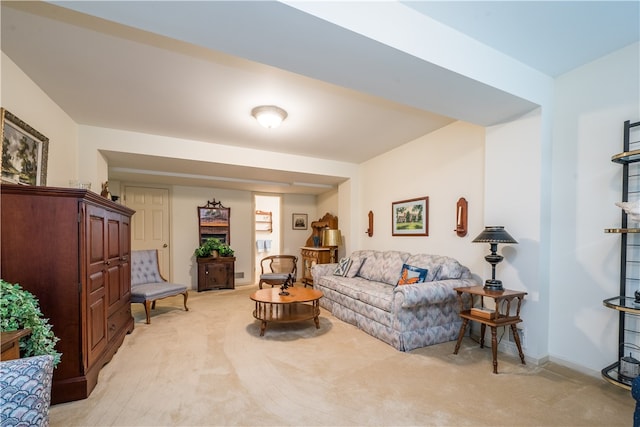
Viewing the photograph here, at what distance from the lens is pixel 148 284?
4160 mm

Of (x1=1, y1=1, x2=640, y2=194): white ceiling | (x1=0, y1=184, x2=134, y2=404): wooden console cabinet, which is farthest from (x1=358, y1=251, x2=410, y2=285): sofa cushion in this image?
(x1=0, y1=184, x2=134, y2=404): wooden console cabinet

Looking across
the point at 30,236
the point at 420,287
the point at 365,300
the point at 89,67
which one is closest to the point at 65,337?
the point at 30,236

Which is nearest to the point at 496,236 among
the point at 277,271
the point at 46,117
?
the point at 277,271

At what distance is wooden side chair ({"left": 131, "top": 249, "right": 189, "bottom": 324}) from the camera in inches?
144

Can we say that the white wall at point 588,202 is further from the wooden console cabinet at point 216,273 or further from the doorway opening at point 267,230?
the doorway opening at point 267,230

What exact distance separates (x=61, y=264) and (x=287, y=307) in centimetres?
250

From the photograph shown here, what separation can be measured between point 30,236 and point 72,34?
139 cm

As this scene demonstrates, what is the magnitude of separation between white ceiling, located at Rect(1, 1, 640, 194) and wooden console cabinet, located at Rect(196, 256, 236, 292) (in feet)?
9.42

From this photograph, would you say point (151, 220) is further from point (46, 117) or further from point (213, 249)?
point (46, 117)

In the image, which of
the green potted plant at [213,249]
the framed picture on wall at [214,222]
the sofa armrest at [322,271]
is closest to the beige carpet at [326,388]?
the sofa armrest at [322,271]

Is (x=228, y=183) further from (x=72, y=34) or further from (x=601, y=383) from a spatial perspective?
(x=601, y=383)

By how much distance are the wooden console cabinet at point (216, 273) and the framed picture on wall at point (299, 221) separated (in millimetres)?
1820

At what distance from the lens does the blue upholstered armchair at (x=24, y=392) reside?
3.44 feet

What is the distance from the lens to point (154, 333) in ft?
10.9
